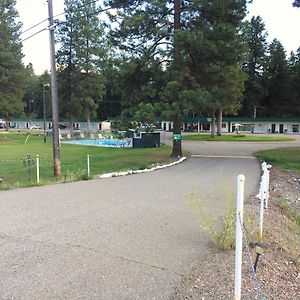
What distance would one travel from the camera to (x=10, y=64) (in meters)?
59.8

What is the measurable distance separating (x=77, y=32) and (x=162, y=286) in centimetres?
6045

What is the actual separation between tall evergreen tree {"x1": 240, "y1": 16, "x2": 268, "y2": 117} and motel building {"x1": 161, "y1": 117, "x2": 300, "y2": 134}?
8.10m

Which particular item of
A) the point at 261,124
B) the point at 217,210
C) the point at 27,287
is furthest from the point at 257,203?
the point at 261,124

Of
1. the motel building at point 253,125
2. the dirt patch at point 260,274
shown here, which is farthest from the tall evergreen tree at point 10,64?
the dirt patch at point 260,274

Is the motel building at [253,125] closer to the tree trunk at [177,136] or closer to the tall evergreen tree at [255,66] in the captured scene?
the tall evergreen tree at [255,66]

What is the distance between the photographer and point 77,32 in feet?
198

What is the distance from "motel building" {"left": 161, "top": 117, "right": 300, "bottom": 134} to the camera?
79.6 metres

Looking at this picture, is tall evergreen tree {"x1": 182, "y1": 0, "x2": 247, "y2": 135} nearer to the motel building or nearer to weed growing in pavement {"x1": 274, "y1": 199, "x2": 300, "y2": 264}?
weed growing in pavement {"x1": 274, "y1": 199, "x2": 300, "y2": 264}

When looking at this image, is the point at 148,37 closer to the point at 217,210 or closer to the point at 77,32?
the point at 217,210

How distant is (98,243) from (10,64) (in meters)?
59.4

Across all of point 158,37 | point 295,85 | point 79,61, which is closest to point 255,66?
point 295,85

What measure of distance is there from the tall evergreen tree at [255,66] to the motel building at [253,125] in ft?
26.6

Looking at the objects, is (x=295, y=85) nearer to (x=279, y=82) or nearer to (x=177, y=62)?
(x=279, y=82)

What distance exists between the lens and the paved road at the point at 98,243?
174 inches
